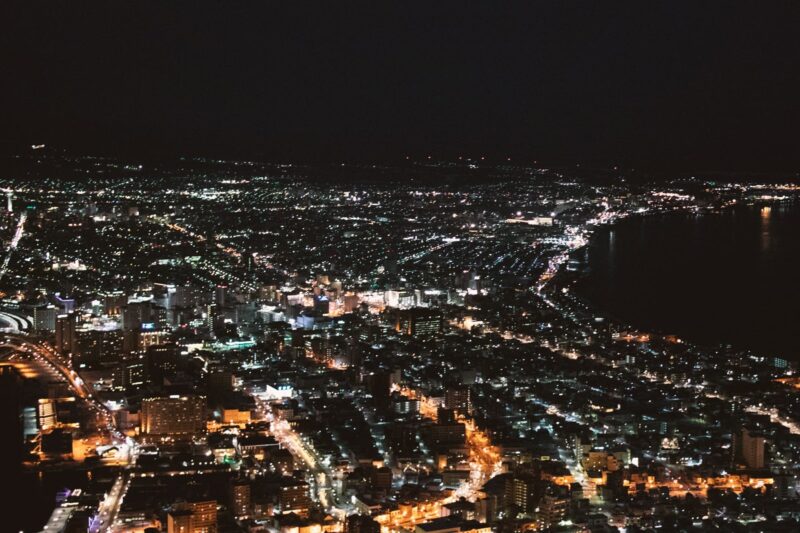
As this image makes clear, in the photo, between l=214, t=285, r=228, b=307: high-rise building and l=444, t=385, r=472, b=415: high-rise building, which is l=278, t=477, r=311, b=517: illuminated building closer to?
l=444, t=385, r=472, b=415: high-rise building

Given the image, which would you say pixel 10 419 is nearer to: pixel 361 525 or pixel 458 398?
pixel 458 398

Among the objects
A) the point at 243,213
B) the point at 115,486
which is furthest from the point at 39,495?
the point at 243,213

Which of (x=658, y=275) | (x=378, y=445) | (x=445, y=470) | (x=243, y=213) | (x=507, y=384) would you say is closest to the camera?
(x=445, y=470)

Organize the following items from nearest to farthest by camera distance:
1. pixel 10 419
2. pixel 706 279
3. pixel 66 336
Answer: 1. pixel 10 419
2. pixel 66 336
3. pixel 706 279

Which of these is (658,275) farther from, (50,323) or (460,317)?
(50,323)

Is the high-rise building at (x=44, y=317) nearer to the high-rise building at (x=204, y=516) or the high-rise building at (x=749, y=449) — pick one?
the high-rise building at (x=204, y=516)

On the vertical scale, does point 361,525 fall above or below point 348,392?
below

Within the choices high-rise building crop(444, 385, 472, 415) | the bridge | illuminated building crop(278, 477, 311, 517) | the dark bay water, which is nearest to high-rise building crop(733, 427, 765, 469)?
high-rise building crop(444, 385, 472, 415)

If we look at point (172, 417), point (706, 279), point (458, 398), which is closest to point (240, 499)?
point (172, 417)
